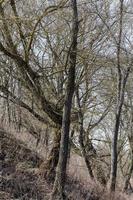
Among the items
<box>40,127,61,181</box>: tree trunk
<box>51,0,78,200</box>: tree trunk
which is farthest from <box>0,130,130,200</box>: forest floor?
<box>51,0,78,200</box>: tree trunk

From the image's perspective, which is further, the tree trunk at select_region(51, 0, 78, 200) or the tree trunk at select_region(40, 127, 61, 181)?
the tree trunk at select_region(40, 127, 61, 181)

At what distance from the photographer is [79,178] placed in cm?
1559

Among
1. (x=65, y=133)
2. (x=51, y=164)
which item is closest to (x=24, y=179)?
(x=65, y=133)

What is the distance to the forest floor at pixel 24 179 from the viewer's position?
11.6 metres

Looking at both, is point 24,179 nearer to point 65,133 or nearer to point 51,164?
point 65,133

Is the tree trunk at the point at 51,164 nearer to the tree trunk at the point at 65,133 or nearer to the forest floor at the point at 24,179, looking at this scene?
the forest floor at the point at 24,179

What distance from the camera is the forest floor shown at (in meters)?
11.6

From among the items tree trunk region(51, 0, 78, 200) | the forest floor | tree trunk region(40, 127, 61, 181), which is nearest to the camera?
the forest floor

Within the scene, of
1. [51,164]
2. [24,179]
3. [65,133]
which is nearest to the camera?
[24,179]

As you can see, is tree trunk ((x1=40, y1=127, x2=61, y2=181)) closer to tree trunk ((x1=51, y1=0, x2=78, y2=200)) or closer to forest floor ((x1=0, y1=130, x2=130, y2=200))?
forest floor ((x1=0, y1=130, x2=130, y2=200))

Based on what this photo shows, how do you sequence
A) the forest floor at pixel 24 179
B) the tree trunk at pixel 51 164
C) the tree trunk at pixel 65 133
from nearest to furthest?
the forest floor at pixel 24 179
the tree trunk at pixel 65 133
the tree trunk at pixel 51 164

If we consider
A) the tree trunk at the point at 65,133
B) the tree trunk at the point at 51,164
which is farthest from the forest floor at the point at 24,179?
the tree trunk at the point at 65,133

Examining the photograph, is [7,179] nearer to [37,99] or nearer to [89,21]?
[37,99]

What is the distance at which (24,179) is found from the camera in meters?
12.6
